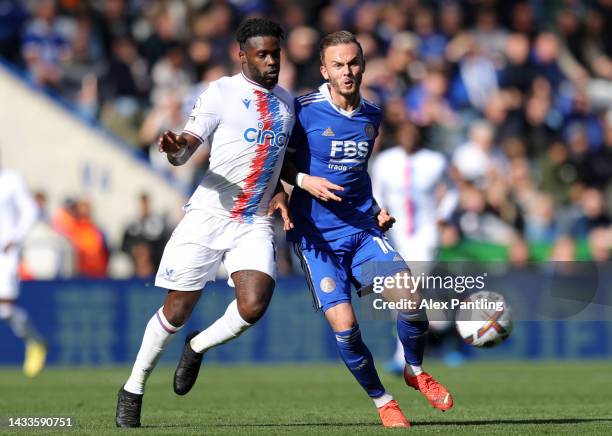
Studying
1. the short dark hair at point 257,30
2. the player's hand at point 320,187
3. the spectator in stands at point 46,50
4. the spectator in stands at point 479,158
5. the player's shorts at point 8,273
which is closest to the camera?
the player's hand at point 320,187

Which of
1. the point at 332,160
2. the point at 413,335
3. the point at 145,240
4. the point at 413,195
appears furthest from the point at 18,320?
the point at 413,335

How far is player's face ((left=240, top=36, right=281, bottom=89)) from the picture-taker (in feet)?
30.2

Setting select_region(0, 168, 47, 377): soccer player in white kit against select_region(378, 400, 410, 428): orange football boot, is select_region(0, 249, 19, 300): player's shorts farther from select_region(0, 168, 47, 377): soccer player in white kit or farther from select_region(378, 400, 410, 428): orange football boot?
select_region(378, 400, 410, 428): orange football boot

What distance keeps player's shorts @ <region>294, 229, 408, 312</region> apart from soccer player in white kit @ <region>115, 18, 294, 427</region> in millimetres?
Answer: 293

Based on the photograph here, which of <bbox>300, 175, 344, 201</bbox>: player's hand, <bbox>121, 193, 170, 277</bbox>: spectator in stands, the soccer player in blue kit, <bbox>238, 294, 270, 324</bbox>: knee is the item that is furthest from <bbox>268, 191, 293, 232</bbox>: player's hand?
<bbox>121, 193, 170, 277</bbox>: spectator in stands

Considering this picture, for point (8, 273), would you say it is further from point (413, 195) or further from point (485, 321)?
point (485, 321)

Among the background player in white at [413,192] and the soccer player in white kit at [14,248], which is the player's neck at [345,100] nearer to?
the background player in white at [413,192]

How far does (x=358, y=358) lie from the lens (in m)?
9.25

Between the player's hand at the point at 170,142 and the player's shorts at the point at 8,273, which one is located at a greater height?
the player's hand at the point at 170,142

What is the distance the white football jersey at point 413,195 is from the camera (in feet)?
48.3

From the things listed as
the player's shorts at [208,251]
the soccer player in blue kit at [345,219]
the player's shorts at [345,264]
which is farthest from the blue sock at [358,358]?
the player's shorts at [208,251]

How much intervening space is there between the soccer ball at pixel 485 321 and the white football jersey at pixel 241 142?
1723 mm

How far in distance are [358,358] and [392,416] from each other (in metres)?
0.45

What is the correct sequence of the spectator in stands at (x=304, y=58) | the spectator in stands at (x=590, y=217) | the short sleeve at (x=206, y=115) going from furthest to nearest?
the spectator in stands at (x=304, y=58)
the spectator in stands at (x=590, y=217)
the short sleeve at (x=206, y=115)
